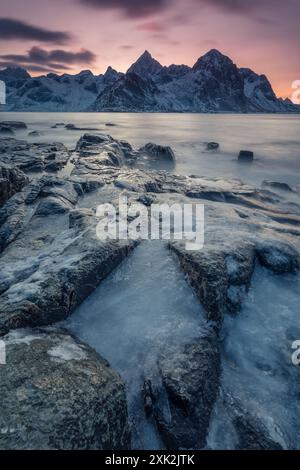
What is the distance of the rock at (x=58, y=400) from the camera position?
290 centimetres

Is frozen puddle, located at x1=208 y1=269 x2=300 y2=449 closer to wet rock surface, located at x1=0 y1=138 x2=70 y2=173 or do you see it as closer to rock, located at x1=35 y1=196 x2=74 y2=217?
rock, located at x1=35 y1=196 x2=74 y2=217

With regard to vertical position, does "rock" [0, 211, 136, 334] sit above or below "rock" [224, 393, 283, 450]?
above

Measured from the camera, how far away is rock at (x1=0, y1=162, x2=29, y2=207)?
10398mm

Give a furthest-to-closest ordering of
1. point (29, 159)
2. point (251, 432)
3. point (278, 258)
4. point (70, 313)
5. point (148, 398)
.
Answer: point (29, 159) → point (278, 258) → point (70, 313) → point (148, 398) → point (251, 432)

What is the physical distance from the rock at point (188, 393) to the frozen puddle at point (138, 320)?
0.61ft

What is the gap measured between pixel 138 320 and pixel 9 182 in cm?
828

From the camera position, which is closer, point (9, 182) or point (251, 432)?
point (251, 432)

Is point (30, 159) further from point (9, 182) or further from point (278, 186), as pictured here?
point (278, 186)

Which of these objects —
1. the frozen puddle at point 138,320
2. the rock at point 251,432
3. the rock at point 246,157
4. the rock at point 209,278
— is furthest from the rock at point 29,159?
the rock at point 246,157

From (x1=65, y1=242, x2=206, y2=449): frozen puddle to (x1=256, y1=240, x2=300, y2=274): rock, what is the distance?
6.34 feet

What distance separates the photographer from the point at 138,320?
4910 mm

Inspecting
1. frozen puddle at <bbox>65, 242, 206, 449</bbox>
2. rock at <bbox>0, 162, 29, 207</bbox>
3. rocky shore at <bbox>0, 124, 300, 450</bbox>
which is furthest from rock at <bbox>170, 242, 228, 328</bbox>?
rock at <bbox>0, 162, 29, 207</bbox>

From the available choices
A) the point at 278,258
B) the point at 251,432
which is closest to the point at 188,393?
the point at 251,432

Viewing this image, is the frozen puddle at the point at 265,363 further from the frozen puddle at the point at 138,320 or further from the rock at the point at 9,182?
the rock at the point at 9,182
